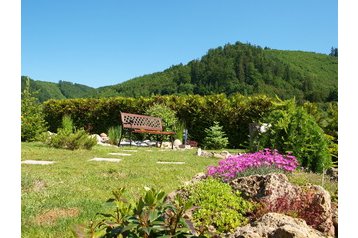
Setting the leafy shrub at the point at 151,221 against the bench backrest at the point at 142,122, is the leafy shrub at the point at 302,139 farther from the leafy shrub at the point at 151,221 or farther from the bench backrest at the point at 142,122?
the bench backrest at the point at 142,122

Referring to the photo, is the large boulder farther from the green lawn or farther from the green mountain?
the green mountain

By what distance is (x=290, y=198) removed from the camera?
2965mm

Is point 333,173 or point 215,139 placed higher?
point 215,139

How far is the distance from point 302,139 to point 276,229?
4187mm

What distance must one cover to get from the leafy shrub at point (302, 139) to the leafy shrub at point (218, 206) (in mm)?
3224

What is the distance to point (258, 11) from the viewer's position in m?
3.07

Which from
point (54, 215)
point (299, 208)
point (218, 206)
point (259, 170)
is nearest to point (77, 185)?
point (54, 215)

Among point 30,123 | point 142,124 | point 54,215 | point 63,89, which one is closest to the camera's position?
point 54,215

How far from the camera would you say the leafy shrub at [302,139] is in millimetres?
5984

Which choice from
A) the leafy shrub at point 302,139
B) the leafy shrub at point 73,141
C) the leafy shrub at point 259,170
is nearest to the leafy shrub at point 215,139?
the leafy shrub at point 73,141

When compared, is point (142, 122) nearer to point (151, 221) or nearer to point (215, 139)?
point (215, 139)
